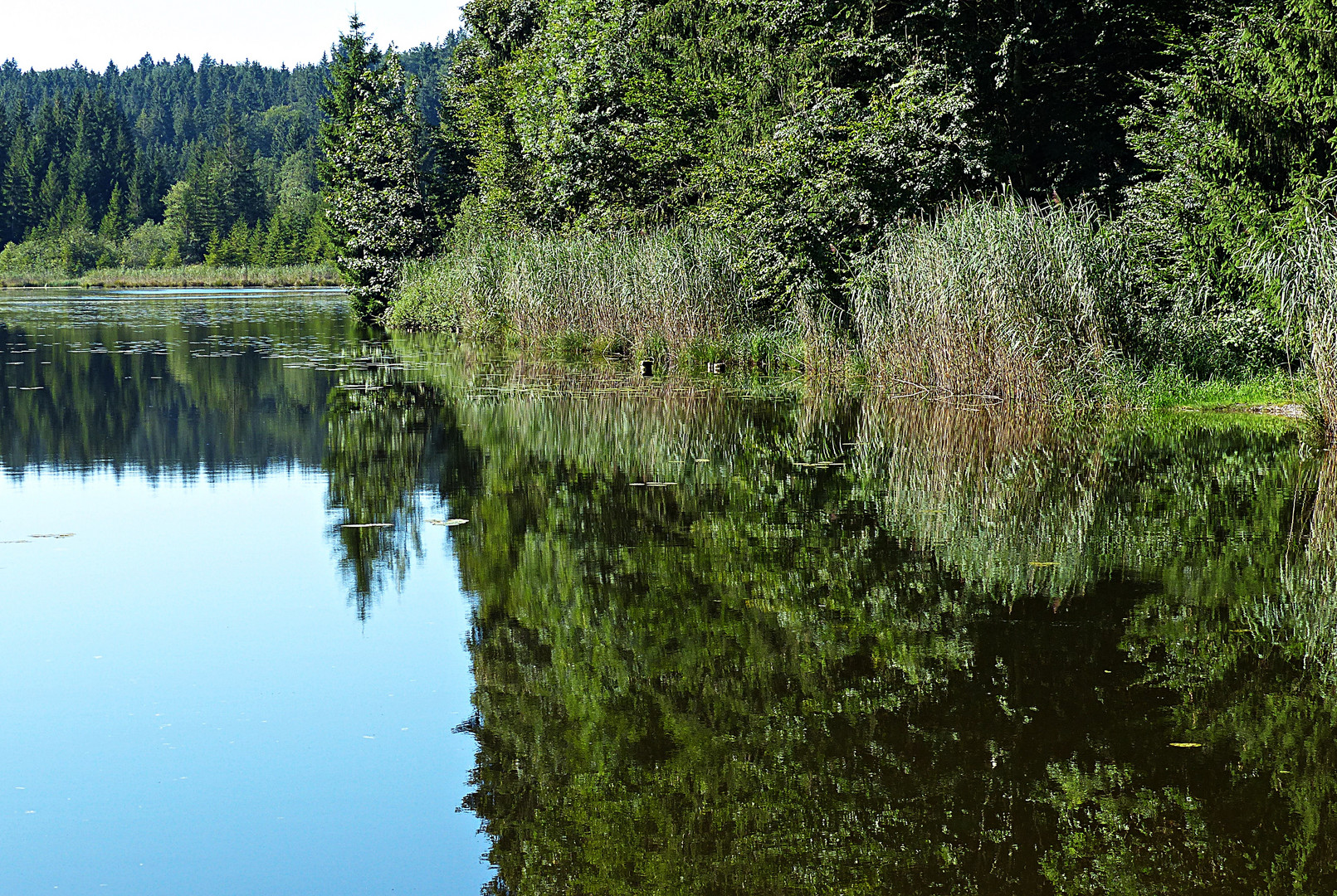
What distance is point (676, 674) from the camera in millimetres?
5348

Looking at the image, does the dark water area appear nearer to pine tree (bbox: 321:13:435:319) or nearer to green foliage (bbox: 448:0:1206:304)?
green foliage (bbox: 448:0:1206:304)

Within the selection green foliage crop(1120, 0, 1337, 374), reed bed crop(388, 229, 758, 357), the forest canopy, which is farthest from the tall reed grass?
the forest canopy

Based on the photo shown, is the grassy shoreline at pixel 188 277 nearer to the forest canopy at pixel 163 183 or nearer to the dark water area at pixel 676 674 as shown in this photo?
the forest canopy at pixel 163 183

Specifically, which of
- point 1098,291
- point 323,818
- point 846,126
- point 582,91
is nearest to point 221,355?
point 582,91

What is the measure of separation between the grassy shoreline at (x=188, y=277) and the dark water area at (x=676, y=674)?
79.3 meters

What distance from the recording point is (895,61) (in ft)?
65.5

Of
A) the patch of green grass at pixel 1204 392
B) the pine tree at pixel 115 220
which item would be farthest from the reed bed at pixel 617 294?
the pine tree at pixel 115 220

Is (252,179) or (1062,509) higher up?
(252,179)

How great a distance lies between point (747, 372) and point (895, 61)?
5280 mm

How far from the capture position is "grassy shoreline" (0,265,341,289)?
3442 inches

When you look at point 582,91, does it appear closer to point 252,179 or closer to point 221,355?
point 221,355

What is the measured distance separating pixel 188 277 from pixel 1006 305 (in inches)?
3324

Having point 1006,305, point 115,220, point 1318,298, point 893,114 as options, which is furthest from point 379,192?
point 115,220

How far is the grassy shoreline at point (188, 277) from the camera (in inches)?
3442
